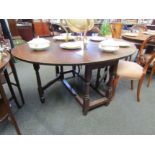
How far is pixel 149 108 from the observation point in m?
1.64

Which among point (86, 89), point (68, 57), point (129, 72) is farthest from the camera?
point (129, 72)

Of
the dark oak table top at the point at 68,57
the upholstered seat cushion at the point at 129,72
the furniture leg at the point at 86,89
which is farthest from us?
the upholstered seat cushion at the point at 129,72

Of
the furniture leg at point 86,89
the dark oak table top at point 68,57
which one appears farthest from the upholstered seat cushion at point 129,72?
the furniture leg at point 86,89

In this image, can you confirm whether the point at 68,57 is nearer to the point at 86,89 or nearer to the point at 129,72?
the point at 86,89

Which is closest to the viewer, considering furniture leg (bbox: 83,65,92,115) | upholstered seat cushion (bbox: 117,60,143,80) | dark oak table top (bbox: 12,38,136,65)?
dark oak table top (bbox: 12,38,136,65)

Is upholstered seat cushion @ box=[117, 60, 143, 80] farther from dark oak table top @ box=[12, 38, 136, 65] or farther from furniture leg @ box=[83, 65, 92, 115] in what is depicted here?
furniture leg @ box=[83, 65, 92, 115]

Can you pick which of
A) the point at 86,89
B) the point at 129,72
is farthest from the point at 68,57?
the point at 129,72

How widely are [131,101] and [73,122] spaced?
0.90 metres

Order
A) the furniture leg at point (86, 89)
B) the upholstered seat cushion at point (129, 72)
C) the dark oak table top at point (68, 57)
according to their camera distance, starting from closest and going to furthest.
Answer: the dark oak table top at point (68, 57)
the furniture leg at point (86, 89)
the upholstered seat cushion at point (129, 72)

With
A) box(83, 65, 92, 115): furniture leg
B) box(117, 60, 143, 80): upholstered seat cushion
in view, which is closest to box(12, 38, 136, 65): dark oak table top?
box(83, 65, 92, 115): furniture leg

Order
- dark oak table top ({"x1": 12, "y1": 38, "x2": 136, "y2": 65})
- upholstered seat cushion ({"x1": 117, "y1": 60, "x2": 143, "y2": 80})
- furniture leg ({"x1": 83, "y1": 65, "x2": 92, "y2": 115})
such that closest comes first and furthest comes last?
dark oak table top ({"x1": 12, "y1": 38, "x2": 136, "y2": 65}), furniture leg ({"x1": 83, "y1": 65, "x2": 92, "y2": 115}), upholstered seat cushion ({"x1": 117, "y1": 60, "x2": 143, "y2": 80})

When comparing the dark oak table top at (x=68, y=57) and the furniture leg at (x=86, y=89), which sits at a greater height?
the dark oak table top at (x=68, y=57)

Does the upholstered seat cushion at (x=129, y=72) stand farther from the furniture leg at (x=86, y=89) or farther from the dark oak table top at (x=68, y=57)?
the furniture leg at (x=86, y=89)
